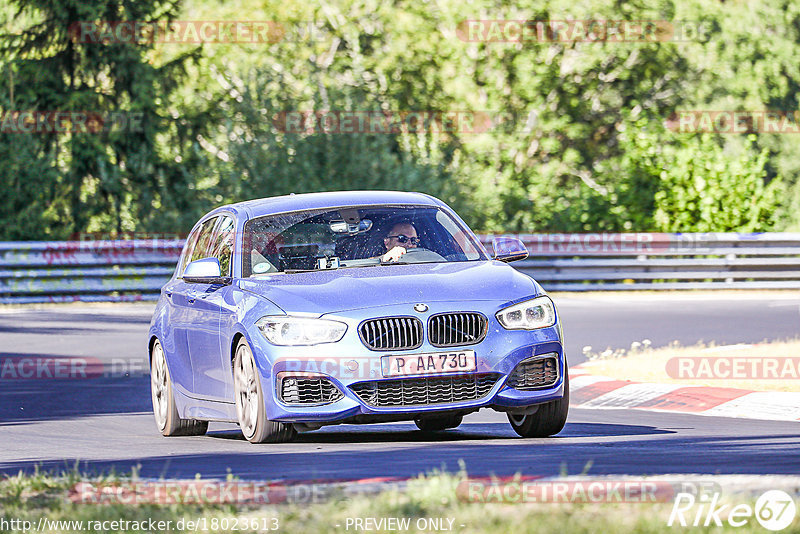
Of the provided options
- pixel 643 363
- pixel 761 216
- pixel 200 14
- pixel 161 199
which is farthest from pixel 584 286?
pixel 200 14

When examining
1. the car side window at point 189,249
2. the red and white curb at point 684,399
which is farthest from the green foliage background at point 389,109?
the car side window at point 189,249

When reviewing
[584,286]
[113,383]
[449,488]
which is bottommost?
[584,286]

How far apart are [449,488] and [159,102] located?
1226 inches

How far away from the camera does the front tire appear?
962 centimetres

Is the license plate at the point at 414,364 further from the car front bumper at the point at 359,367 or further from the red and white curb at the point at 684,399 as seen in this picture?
the red and white curb at the point at 684,399

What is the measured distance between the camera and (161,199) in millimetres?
36062

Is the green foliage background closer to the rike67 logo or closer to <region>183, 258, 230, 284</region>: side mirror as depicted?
<region>183, 258, 230, 284</region>: side mirror

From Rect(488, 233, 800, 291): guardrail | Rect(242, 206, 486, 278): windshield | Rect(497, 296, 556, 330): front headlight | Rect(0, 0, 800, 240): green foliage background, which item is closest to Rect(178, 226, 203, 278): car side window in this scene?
Rect(242, 206, 486, 278): windshield

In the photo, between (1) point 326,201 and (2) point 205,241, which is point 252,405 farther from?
(2) point 205,241

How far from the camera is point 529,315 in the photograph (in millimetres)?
9617

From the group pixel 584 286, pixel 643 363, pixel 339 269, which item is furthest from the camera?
pixel 584 286

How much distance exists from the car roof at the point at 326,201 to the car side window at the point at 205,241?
53cm

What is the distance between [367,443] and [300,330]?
0.97 metres

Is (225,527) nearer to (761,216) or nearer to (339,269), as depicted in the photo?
(339,269)
